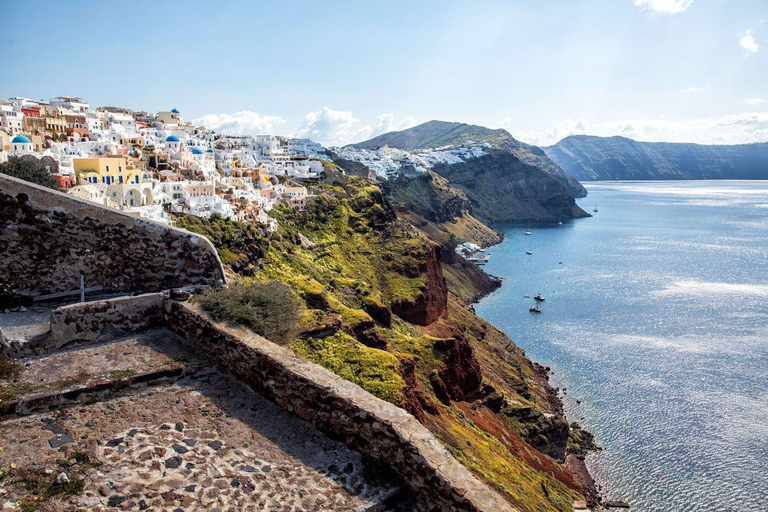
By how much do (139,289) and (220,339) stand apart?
2758 millimetres

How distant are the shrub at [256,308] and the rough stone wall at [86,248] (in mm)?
989

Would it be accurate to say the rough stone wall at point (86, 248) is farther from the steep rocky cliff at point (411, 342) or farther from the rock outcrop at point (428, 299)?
the rock outcrop at point (428, 299)

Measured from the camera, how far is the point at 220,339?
25.3ft

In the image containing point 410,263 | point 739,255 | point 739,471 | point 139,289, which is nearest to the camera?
point 139,289

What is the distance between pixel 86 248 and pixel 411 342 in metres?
33.9

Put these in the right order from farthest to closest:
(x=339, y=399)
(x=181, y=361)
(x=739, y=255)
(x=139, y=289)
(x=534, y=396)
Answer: (x=739, y=255)
(x=534, y=396)
(x=139, y=289)
(x=181, y=361)
(x=339, y=399)

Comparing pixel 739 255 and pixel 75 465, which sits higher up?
pixel 75 465

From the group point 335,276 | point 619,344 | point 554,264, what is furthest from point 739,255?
point 335,276

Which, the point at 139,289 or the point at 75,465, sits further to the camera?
the point at 139,289

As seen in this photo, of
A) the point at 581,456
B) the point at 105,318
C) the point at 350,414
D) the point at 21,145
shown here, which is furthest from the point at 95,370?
the point at 21,145

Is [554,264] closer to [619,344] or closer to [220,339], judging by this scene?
[619,344]

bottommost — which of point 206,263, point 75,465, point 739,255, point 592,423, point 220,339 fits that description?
point 592,423

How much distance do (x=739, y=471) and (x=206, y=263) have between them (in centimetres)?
4999

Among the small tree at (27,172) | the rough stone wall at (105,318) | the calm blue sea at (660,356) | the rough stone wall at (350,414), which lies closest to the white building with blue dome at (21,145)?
the small tree at (27,172)
